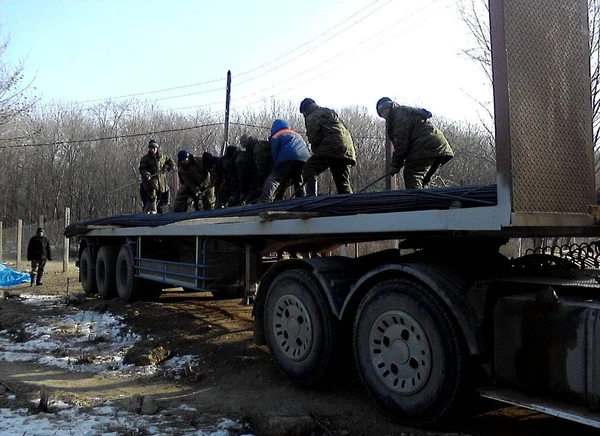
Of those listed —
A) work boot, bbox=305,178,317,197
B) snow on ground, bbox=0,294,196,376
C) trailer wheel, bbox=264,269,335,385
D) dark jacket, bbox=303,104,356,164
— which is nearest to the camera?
trailer wheel, bbox=264,269,335,385

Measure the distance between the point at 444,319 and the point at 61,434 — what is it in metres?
2.83

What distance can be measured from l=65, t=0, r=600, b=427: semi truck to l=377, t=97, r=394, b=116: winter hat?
A: 2664 millimetres

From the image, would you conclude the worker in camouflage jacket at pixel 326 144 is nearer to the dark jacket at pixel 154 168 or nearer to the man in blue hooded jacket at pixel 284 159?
the man in blue hooded jacket at pixel 284 159

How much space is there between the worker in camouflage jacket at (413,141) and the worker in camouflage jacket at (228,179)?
4.29 meters

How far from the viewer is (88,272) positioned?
12781 mm

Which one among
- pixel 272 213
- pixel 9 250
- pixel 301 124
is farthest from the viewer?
pixel 301 124

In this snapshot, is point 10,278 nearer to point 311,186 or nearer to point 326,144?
point 311,186

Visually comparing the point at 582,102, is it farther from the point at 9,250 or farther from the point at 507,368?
the point at 9,250

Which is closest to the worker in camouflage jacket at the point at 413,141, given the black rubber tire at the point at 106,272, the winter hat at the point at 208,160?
the winter hat at the point at 208,160

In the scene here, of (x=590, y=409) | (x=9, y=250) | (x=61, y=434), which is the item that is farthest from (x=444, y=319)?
(x=9, y=250)

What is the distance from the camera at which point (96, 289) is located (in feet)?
41.4

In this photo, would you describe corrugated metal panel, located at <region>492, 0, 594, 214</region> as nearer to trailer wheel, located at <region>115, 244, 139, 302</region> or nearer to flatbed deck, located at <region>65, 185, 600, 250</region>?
flatbed deck, located at <region>65, 185, 600, 250</region>

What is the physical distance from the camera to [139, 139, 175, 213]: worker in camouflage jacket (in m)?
13.6

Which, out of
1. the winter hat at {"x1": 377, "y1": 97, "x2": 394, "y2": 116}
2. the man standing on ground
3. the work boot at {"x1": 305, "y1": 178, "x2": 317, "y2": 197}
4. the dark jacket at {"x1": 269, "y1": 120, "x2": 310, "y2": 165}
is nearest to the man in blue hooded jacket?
the dark jacket at {"x1": 269, "y1": 120, "x2": 310, "y2": 165}
